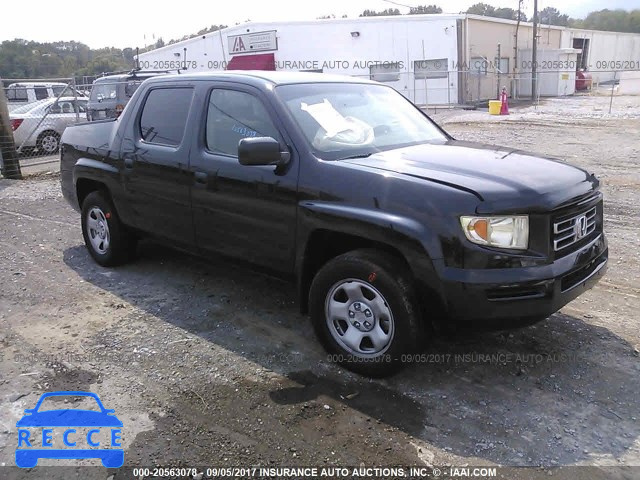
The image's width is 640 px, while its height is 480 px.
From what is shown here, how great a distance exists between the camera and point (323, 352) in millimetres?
4023

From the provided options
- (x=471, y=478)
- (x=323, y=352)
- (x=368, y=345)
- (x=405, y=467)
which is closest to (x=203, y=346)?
(x=323, y=352)

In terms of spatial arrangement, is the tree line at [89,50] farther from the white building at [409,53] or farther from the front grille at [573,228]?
the front grille at [573,228]

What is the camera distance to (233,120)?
439 cm

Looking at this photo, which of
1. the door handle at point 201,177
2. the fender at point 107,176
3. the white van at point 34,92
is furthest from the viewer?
the white van at point 34,92

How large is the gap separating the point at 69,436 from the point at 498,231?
2.61 m

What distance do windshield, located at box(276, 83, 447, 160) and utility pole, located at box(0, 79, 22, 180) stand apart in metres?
9.27

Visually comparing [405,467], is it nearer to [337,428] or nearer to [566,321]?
[337,428]

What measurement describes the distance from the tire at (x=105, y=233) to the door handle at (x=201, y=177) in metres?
1.48

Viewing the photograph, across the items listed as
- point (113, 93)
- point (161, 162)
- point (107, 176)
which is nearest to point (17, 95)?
point (113, 93)

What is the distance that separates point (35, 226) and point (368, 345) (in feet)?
19.4

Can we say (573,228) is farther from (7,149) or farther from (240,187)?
(7,149)

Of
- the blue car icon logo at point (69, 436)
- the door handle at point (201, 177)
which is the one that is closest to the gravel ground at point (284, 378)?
the blue car icon logo at point (69, 436)

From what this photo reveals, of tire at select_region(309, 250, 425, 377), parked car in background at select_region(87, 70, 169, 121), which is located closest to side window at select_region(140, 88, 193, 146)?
tire at select_region(309, 250, 425, 377)

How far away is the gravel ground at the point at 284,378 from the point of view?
9.93 ft
